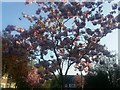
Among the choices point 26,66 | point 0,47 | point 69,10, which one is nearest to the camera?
point 69,10

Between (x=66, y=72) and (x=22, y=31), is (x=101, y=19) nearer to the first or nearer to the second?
(x=66, y=72)

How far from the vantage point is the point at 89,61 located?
7543mm

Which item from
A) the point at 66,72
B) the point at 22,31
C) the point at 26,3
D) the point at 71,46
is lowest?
the point at 66,72

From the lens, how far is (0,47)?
333 inches

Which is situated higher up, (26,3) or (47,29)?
(26,3)

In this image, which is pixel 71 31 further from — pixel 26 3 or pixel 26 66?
pixel 26 66

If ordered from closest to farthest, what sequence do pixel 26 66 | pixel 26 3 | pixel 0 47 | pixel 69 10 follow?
pixel 69 10
pixel 26 3
pixel 0 47
pixel 26 66

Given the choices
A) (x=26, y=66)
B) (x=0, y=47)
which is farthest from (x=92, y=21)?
(x=26, y=66)

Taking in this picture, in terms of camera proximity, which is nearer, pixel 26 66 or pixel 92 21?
pixel 92 21

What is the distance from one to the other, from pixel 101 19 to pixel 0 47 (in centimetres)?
303

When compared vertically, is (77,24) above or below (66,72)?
above

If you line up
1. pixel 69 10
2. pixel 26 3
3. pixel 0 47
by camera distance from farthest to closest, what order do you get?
pixel 0 47 < pixel 26 3 < pixel 69 10

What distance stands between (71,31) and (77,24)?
24 centimetres

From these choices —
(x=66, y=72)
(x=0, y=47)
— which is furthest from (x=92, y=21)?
(x=0, y=47)
